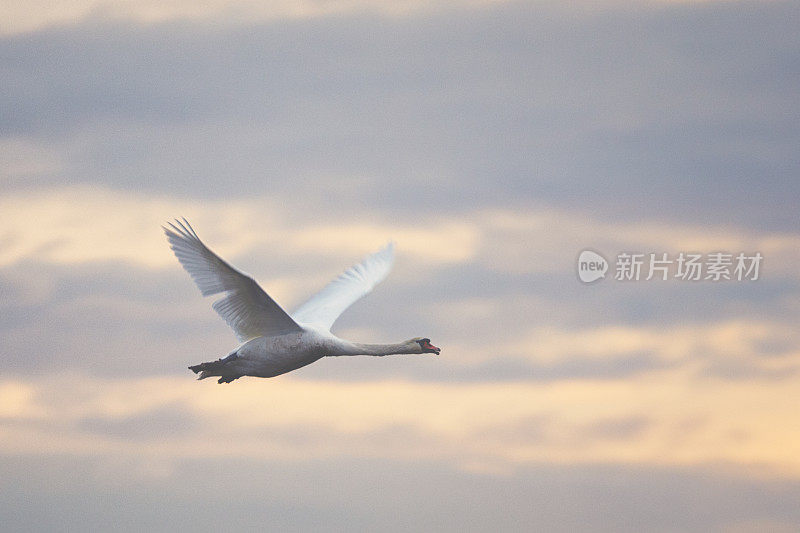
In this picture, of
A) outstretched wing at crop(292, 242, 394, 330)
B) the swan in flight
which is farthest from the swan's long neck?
outstretched wing at crop(292, 242, 394, 330)

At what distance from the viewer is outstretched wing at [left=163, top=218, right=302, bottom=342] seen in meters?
31.4

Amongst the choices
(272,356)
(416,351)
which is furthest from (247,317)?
(416,351)

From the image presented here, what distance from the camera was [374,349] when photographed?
113ft

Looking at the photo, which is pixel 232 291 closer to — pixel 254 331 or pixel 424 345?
pixel 254 331

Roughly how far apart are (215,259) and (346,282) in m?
8.87

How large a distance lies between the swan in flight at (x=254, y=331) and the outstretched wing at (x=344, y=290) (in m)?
0.74

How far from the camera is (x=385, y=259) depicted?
41094 mm

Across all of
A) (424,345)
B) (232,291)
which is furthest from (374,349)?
(232,291)

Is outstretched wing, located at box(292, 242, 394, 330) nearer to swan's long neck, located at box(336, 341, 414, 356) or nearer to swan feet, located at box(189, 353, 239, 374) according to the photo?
swan's long neck, located at box(336, 341, 414, 356)

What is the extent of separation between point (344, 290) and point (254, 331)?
6.15m

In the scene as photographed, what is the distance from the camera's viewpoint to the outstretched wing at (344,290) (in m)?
37.3

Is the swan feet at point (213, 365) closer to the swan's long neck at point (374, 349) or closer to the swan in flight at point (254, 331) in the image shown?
the swan in flight at point (254, 331)

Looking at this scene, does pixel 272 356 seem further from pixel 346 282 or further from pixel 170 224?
pixel 346 282

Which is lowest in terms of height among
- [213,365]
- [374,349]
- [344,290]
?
[213,365]
